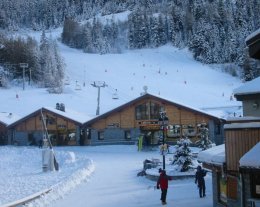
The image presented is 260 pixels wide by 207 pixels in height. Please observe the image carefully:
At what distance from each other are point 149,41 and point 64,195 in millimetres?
111963

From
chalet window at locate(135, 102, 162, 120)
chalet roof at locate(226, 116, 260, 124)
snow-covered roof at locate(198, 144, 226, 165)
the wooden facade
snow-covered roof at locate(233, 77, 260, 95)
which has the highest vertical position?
chalet window at locate(135, 102, 162, 120)

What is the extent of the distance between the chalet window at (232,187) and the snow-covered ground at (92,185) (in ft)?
9.28

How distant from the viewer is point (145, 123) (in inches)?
1932

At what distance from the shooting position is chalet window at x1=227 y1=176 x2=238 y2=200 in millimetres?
14722

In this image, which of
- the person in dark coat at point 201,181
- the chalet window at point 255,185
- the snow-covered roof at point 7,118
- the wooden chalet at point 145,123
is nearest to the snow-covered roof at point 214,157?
the chalet window at point 255,185

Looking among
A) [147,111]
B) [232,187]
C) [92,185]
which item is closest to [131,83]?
[147,111]

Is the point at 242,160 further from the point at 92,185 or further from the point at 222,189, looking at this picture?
the point at 92,185

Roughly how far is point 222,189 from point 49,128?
38862 mm

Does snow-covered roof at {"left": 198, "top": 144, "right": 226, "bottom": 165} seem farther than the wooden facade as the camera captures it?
Yes

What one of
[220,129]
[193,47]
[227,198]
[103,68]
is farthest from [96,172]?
[193,47]

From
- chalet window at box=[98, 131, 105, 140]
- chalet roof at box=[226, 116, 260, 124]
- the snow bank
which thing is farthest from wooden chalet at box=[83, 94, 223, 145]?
chalet roof at box=[226, 116, 260, 124]

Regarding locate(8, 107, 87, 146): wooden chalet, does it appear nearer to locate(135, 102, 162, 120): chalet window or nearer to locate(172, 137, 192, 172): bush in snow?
locate(135, 102, 162, 120): chalet window

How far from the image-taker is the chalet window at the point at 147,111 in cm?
4866

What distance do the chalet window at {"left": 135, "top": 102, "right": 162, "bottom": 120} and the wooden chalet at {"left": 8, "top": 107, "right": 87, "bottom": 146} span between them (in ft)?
20.6
